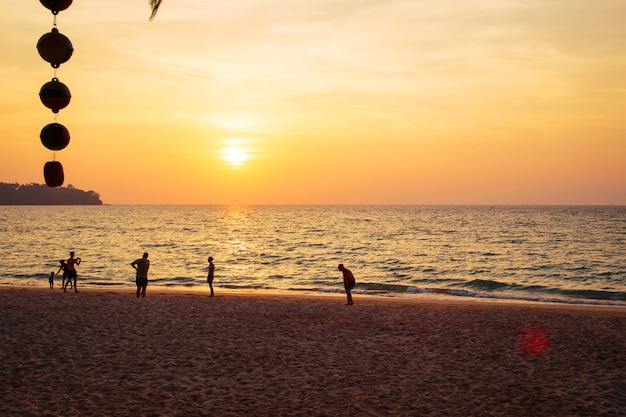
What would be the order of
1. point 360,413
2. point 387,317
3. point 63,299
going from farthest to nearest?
point 63,299 < point 387,317 < point 360,413

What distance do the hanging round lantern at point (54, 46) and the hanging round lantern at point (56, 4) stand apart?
220 millimetres

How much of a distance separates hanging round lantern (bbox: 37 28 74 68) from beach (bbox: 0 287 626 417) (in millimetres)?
7010

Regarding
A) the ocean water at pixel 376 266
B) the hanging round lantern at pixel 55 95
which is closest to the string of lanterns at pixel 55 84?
the hanging round lantern at pixel 55 95

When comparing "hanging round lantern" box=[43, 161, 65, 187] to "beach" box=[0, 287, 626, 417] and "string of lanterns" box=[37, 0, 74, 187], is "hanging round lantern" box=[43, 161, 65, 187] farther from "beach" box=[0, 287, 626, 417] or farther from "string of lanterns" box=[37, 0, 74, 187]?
"beach" box=[0, 287, 626, 417]

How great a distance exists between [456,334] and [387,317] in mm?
3788

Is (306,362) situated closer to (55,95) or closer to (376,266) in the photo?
(55,95)

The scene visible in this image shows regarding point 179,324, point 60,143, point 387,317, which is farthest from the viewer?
point 387,317

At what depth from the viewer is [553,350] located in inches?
623

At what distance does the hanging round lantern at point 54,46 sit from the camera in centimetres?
585

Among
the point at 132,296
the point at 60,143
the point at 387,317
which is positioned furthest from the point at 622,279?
the point at 60,143

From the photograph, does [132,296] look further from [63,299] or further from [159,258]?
[159,258]

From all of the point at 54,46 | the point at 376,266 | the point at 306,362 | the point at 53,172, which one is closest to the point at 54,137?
the point at 53,172

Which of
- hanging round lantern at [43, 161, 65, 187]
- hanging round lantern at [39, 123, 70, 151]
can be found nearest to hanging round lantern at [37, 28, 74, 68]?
hanging round lantern at [39, 123, 70, 151]

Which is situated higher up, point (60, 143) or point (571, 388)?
point (60, 143)
